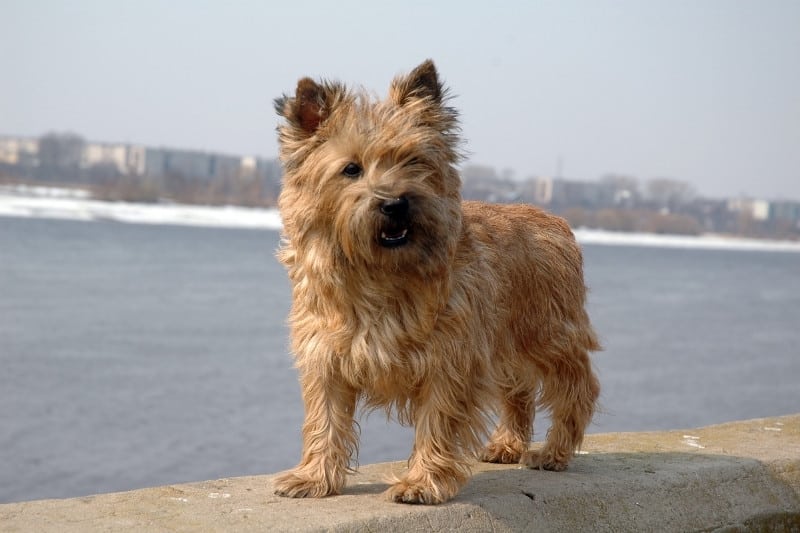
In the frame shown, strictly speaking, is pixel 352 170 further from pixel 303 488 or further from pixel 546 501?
pixel 546 501

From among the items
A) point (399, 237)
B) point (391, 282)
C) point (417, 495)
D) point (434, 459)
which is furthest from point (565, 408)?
point (399, 237)

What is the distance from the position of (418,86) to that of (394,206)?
2.18 ft

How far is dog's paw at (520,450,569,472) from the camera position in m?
5.96

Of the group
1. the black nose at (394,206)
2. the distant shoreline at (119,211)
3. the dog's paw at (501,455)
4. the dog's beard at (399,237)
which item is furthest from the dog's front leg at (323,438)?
the distant shoreline at (119,211)

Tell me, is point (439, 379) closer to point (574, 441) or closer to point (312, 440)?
point (312, 440)

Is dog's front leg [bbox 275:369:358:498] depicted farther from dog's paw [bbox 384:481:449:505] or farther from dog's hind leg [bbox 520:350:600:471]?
dog's hind leg [bbox 520:350:600:471]

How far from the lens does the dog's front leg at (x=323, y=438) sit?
5000mm

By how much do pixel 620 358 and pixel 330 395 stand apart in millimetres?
17835

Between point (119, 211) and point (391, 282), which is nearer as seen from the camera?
point (391, 282)

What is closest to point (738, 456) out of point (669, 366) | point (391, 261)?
point (391, 261)

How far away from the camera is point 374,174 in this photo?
14.7ft

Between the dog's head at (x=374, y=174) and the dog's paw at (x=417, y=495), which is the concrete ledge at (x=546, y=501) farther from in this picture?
the dog's head at (x=374, y=174)

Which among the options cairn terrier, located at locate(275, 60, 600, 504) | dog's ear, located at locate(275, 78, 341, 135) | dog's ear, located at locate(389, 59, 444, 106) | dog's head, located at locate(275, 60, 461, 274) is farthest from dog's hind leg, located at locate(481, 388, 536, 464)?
dog's ear, located at locate(275, 78, 341, 135)

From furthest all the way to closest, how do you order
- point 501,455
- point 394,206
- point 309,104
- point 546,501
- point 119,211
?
point 119,211
point 501,455
point 546,501
point 309,104
point 394,206
